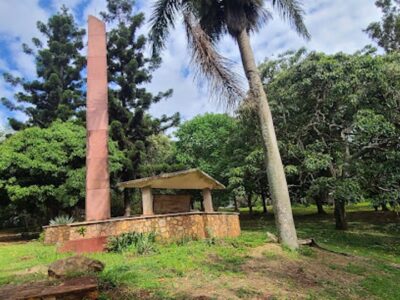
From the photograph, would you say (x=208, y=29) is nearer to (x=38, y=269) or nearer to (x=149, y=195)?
(x=149, y=195)

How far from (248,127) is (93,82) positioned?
21.7ft

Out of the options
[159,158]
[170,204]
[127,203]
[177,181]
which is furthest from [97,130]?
[159,158]

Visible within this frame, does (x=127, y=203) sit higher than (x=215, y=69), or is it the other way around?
(x=215, y=69)

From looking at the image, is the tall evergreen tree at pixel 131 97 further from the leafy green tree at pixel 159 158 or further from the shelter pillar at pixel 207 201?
the shelter pillar at pixel 207 201

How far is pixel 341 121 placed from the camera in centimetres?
1284

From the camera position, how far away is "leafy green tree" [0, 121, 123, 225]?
13.7 metres

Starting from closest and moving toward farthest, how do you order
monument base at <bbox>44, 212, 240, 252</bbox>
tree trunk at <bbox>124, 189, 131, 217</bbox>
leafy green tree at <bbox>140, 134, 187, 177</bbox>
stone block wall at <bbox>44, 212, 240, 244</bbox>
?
monument base at <bbox>44, 212, 240, 252</bbox>, stone block wall at <bbox>44, 212, 240, 244</bbox>, leafy green tree at <bbox>140, 134, 187, 177</bbox>, tree trunk at <bbox>124, 189, 131, 217</bbox>

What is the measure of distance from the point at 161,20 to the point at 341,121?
845 cm

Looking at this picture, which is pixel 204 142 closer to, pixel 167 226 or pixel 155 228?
pixel 167 226

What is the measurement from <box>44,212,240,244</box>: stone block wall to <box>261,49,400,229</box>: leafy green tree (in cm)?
381

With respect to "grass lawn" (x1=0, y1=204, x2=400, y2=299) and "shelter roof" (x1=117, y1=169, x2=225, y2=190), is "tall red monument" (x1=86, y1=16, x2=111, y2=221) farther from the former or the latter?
"grass lawn" (x1=0, y1=204, x2=400, y2=299)

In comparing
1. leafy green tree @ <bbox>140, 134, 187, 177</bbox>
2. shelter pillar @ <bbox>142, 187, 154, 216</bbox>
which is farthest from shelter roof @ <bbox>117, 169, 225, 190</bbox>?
leafy green tree @ <bbox>140, 134, 187, 177</bbox>

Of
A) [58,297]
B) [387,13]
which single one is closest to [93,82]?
[58,297]

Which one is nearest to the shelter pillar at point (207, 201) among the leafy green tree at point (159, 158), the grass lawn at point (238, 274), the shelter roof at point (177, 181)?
the shelter roof at point (177, 181)
